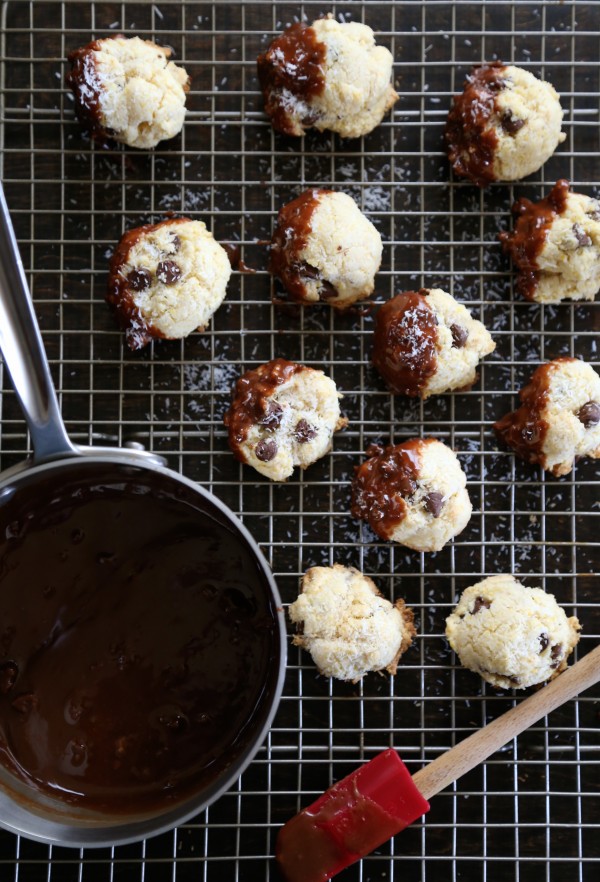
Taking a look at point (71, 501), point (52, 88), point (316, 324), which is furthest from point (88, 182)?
point (71, 501)

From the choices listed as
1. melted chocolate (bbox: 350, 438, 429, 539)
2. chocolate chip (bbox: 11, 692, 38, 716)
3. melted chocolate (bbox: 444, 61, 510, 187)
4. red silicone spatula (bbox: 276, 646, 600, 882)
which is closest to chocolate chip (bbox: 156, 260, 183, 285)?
melted chocolate (bbox: 350, 438, 429, 539)

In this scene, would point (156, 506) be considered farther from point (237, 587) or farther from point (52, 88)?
point (52, 88)

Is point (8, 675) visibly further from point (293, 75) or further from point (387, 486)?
point (293, 75)

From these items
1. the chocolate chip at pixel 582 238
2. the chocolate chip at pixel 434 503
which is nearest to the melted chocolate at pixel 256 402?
the chocolate chip at pixel 434 503

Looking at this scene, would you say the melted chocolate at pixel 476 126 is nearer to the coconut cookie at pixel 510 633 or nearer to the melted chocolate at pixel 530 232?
the melted chocolate at pixel 530 232

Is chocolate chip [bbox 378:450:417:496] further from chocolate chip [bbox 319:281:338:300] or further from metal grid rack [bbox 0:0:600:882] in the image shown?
chocolate chip [bbox 319:281:338:300]

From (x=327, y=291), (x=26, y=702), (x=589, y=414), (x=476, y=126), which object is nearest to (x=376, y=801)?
(x=26, y=702)
